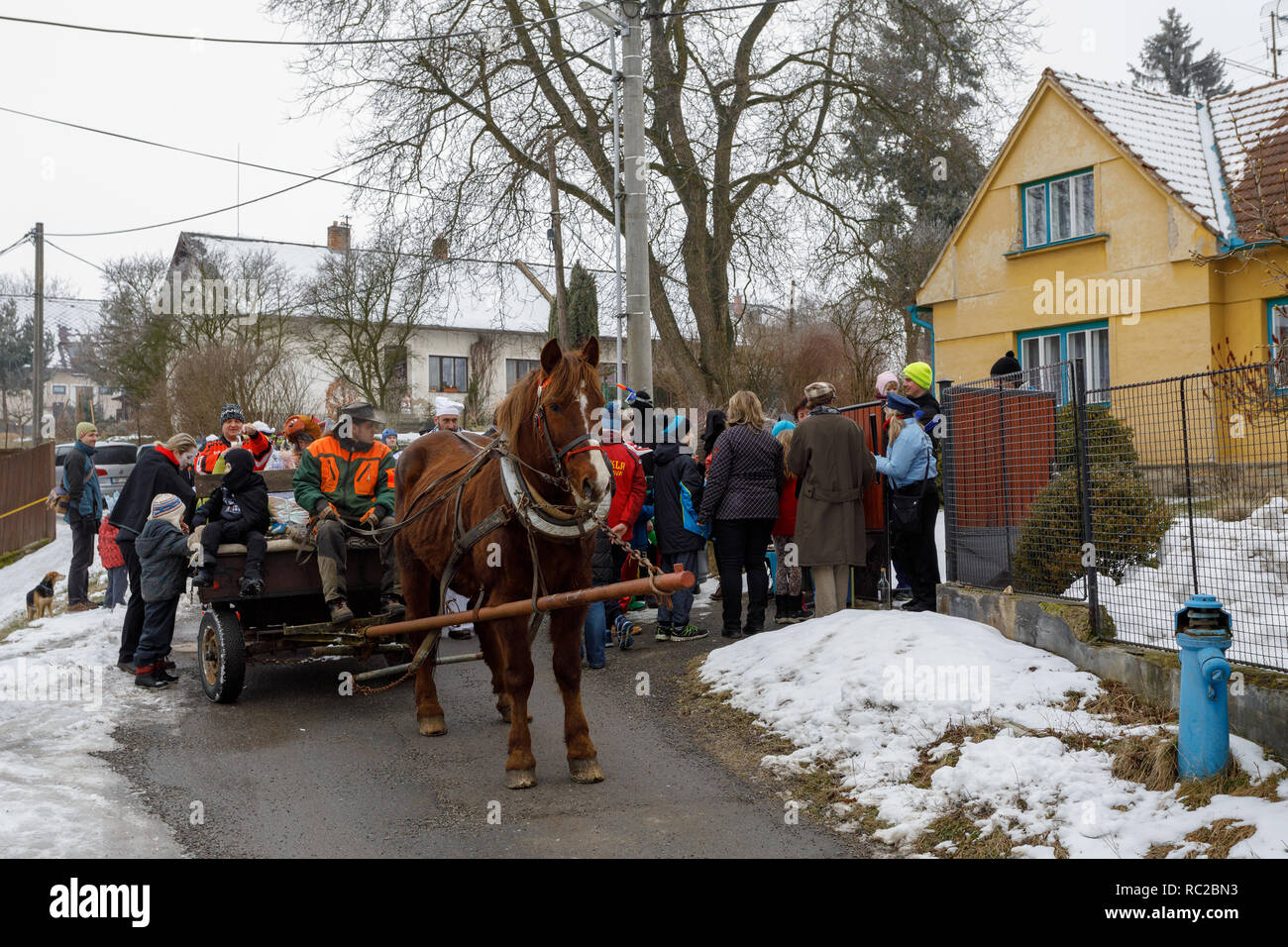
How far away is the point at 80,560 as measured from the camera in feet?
41.2

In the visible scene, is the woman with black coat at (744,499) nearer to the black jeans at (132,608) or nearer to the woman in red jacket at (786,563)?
the woman in red jacket at (786,563)

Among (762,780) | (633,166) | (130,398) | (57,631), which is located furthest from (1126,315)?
(130,398)

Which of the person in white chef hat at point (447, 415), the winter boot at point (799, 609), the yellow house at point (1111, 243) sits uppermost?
the yellow house at point (1111, 243)

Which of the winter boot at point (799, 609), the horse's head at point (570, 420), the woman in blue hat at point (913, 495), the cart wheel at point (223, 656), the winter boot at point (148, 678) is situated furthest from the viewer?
the winter boot at point (799, 609)

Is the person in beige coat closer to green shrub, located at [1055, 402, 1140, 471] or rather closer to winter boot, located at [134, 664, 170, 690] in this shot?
green shrub, located at [1055, 402, 1140, 471]

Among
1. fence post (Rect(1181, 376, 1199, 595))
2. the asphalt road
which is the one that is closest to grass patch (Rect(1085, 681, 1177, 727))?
fence post (Rect(1181, 376, 1199, 595))

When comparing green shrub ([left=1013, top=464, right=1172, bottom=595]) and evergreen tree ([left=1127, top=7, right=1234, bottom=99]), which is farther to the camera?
evergreen tree ([left=1127, top=7, right=1234, bottom=99])

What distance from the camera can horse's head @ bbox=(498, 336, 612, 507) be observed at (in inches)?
204

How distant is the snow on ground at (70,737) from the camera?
4.83 m

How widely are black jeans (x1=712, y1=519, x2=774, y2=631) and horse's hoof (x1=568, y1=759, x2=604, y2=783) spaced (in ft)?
11.4

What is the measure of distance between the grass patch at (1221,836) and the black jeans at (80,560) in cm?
1202

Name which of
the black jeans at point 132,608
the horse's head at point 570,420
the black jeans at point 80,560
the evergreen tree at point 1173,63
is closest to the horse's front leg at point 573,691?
the horse's head at point 570,420

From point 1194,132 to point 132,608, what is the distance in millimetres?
17907
